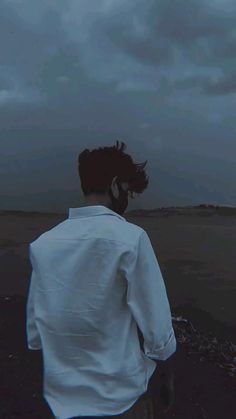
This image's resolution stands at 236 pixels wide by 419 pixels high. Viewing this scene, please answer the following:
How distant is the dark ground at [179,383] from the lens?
4445 mm

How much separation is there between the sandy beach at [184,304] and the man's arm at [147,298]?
256 centimetres

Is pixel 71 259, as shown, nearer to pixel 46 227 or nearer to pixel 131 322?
pixel 131 322

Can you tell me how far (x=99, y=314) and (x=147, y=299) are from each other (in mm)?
186

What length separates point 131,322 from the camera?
2.11 meters

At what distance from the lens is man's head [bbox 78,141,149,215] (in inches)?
89.1

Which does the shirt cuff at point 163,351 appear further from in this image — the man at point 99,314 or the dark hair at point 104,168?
the dark hair at point 104,168

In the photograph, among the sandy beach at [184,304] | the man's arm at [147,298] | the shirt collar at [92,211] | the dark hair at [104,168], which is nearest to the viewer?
the man's arm at [147,298]

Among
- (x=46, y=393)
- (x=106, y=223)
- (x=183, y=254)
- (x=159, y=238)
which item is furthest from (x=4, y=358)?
(x=159, y=238)

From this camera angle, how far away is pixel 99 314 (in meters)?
2.05

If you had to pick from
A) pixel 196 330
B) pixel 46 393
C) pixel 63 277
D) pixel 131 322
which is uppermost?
pixel 63 277

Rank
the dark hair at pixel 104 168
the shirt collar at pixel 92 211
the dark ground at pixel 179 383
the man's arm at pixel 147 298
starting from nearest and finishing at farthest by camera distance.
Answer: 1. the man's arm at pixel 147 298
2. the shirt collar at pixel 92 211
3. the dark hair at pixel 104 168
4. the dark ground at pixel 179 383

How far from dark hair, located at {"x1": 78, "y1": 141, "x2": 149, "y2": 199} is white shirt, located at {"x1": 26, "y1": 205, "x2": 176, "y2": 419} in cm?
13

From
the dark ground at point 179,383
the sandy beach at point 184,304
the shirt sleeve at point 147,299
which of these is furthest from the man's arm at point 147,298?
the sandy beach at point 184,304

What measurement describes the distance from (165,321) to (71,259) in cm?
42
